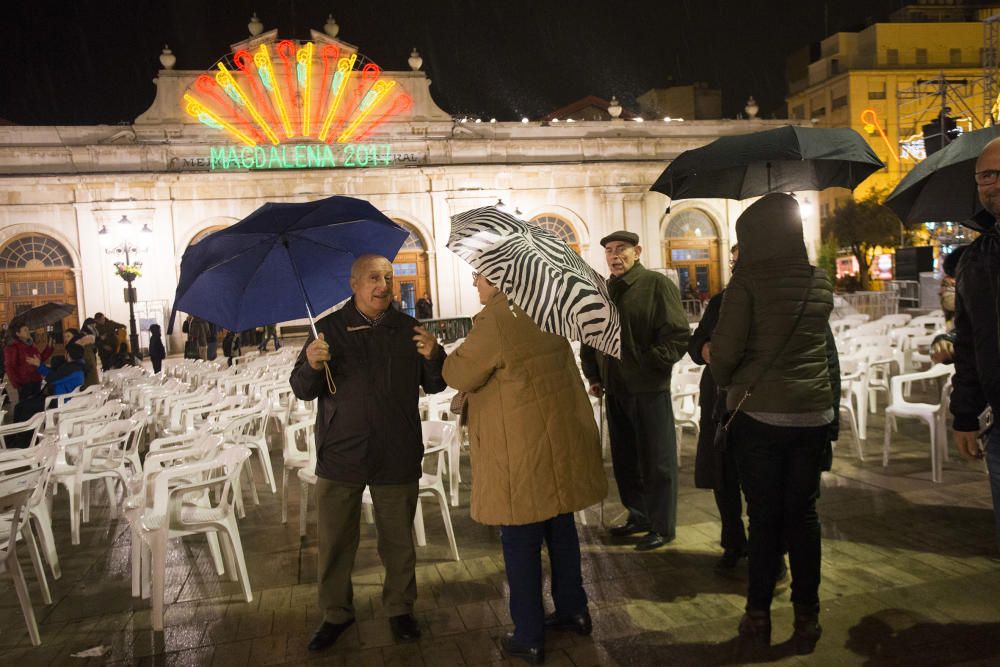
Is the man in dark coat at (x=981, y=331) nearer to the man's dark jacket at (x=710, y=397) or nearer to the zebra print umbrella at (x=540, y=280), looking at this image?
the man's dark jacket at (x=710, y=397)

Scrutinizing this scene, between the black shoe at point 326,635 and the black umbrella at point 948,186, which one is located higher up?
the black umbrella at point 948,186

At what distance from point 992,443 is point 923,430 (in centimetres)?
563

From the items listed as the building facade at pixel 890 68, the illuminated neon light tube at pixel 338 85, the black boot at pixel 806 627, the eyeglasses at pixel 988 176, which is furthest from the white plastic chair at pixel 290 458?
the building facade at pixel 890 68

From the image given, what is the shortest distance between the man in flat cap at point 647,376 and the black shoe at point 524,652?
1481 mm

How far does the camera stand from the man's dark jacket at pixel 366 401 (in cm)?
354

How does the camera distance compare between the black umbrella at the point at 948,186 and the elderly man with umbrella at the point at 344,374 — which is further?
the black umbrella at the point at 948,186

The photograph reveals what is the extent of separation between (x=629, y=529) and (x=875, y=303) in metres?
20.3

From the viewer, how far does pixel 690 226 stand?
31.0m

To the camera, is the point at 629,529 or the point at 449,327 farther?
the point at 449,327

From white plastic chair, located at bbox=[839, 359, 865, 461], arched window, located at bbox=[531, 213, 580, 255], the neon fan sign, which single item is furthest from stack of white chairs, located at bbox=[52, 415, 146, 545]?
arched window, located at bbox=[531, 213, 580, 255]

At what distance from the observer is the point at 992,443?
2.81 m

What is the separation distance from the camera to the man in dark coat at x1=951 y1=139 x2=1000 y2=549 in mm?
2725

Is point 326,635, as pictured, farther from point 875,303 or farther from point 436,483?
point 875,303

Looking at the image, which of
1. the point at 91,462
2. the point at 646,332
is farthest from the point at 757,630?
the point at 91,462
